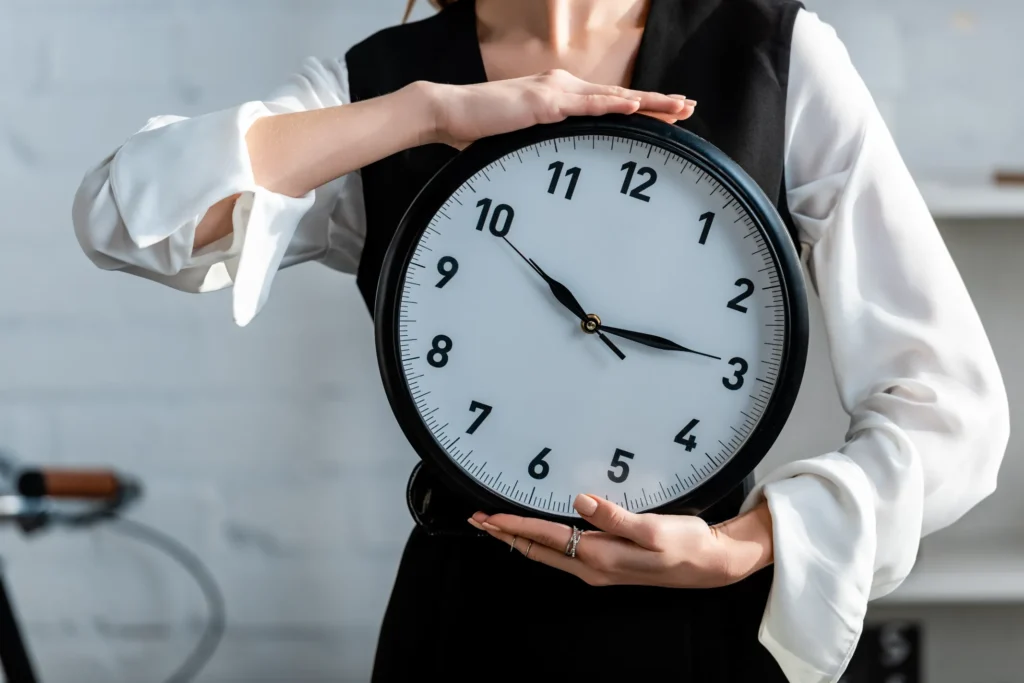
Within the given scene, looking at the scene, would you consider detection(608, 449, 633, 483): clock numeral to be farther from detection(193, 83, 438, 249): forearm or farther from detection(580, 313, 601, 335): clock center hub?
detection(193, 83, 438, 249): forearm

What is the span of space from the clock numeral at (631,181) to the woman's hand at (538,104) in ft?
0.13

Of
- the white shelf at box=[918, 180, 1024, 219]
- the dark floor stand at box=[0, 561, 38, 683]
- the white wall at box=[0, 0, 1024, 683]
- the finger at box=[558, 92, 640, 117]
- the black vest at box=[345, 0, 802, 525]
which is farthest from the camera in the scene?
the white wall at box=[0, 0, 1024, 683]

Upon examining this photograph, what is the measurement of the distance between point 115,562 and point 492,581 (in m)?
0.85

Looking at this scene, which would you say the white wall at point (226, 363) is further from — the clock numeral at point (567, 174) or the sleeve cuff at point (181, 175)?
the clock numeral at point (567, 174)

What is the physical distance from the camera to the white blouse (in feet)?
2.39

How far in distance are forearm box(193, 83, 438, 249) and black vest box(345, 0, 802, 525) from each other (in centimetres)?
8

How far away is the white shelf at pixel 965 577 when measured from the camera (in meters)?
1.24

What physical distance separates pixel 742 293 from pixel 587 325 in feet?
0.38

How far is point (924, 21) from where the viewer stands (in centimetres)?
137

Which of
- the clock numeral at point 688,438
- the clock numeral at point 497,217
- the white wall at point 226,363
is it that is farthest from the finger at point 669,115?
the white wall at point 226,363

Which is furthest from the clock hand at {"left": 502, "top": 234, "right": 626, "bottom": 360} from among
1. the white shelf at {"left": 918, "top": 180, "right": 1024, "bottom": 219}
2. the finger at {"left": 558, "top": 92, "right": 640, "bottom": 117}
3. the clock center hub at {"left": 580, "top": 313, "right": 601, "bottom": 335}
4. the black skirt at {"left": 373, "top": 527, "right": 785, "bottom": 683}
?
the white shelf at {"left": 918, "top": 180, "right": 1024, "bottom": 219}

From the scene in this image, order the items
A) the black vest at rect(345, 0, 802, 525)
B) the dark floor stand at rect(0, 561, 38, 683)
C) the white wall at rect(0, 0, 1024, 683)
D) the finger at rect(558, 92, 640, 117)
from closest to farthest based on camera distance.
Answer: the finger at rect(558, 92, 640, 117) < the black vest at rect(345, 0, 802, 525) < the dark floor stand at rect(0, 561, 38, 683) < the white wall at rect(0, 0, 1024, 683)

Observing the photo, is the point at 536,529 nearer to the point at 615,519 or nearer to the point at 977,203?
the point at 615,519

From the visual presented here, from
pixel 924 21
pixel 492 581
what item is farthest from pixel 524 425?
pixel 924 21
